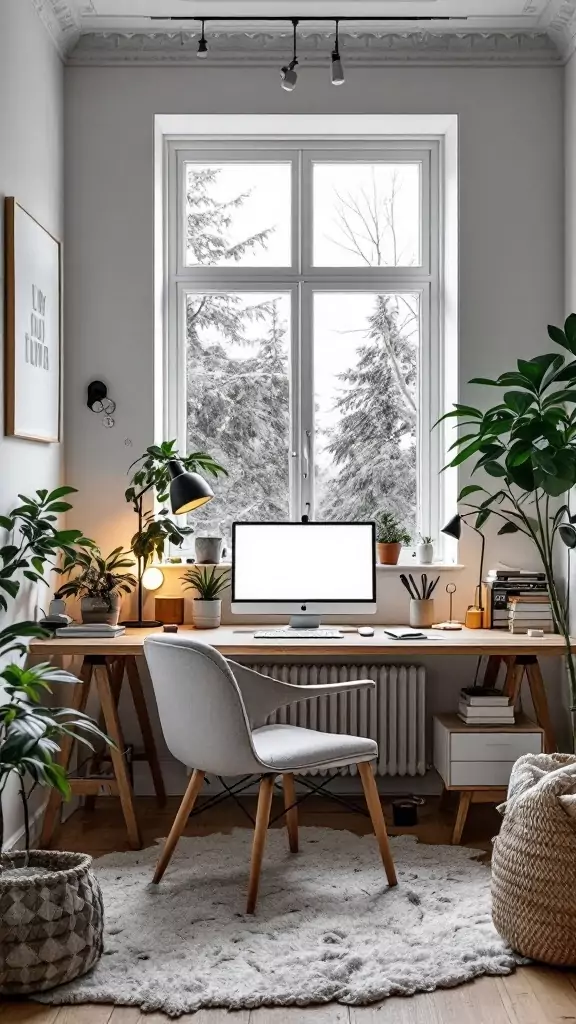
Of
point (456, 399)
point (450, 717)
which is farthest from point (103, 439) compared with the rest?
point (450, 717)

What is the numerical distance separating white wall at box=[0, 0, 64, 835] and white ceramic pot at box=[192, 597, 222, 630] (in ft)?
2.08

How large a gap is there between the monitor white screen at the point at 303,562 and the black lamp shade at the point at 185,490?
0.26 m

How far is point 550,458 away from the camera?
3.18 meters

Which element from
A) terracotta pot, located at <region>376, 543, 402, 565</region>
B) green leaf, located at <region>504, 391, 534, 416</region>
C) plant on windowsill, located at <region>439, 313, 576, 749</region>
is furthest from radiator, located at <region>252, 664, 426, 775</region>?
green leaf, located at <region>504, 391, 534, 416</region>

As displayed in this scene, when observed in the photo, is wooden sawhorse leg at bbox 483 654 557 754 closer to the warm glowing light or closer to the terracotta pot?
the terracotta pot

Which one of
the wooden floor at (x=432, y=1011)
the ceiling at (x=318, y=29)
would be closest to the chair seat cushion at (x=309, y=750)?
the wooden floor at (x=432, y=1011)

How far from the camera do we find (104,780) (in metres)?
3.38

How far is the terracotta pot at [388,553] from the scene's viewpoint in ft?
13.1

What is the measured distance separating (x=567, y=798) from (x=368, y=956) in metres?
0.63

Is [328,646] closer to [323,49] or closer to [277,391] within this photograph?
[277,391]

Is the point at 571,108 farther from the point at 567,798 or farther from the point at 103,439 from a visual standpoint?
the point at 567,798

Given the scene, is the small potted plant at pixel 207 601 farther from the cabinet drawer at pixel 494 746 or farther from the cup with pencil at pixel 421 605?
the cabinet drawer at pixel 494 746

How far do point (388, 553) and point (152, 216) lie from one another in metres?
1.63

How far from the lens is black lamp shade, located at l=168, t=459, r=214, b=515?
139 inches
